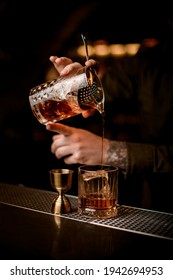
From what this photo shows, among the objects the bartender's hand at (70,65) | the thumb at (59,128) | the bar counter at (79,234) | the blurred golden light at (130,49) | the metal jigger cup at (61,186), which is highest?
the blurred golden light at (130,49)

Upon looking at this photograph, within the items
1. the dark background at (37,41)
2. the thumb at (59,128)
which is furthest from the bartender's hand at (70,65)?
the dark background at (37,41)

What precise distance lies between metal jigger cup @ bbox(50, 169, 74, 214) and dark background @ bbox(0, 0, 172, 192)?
1.54 meters

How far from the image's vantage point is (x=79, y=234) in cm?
116

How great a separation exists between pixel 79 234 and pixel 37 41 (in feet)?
10.8

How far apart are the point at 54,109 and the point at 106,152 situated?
0.49 meters

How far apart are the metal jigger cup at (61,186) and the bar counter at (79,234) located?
0.03m

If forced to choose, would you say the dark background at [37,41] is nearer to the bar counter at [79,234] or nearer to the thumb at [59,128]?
the thumb at [59,128]

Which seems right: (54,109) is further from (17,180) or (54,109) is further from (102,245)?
(17,180)

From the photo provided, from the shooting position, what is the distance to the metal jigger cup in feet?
4.40

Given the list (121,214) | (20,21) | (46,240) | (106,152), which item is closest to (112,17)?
(20,21)

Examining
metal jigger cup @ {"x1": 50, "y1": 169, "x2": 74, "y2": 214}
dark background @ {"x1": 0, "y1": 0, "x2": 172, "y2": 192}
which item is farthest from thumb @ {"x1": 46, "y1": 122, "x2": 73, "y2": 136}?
dark background @ {"x1": 0, "y1": 0, "x2": 172, "y2": 192}

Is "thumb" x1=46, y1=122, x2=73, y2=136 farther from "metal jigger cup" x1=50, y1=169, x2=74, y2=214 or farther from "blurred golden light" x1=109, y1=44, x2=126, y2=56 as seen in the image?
"blurred golden light" x1=109, y1=44, x2=126, y2=56

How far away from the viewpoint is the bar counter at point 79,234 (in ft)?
3.35

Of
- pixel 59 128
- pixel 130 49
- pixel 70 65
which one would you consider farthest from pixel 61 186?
pixel 130 49
